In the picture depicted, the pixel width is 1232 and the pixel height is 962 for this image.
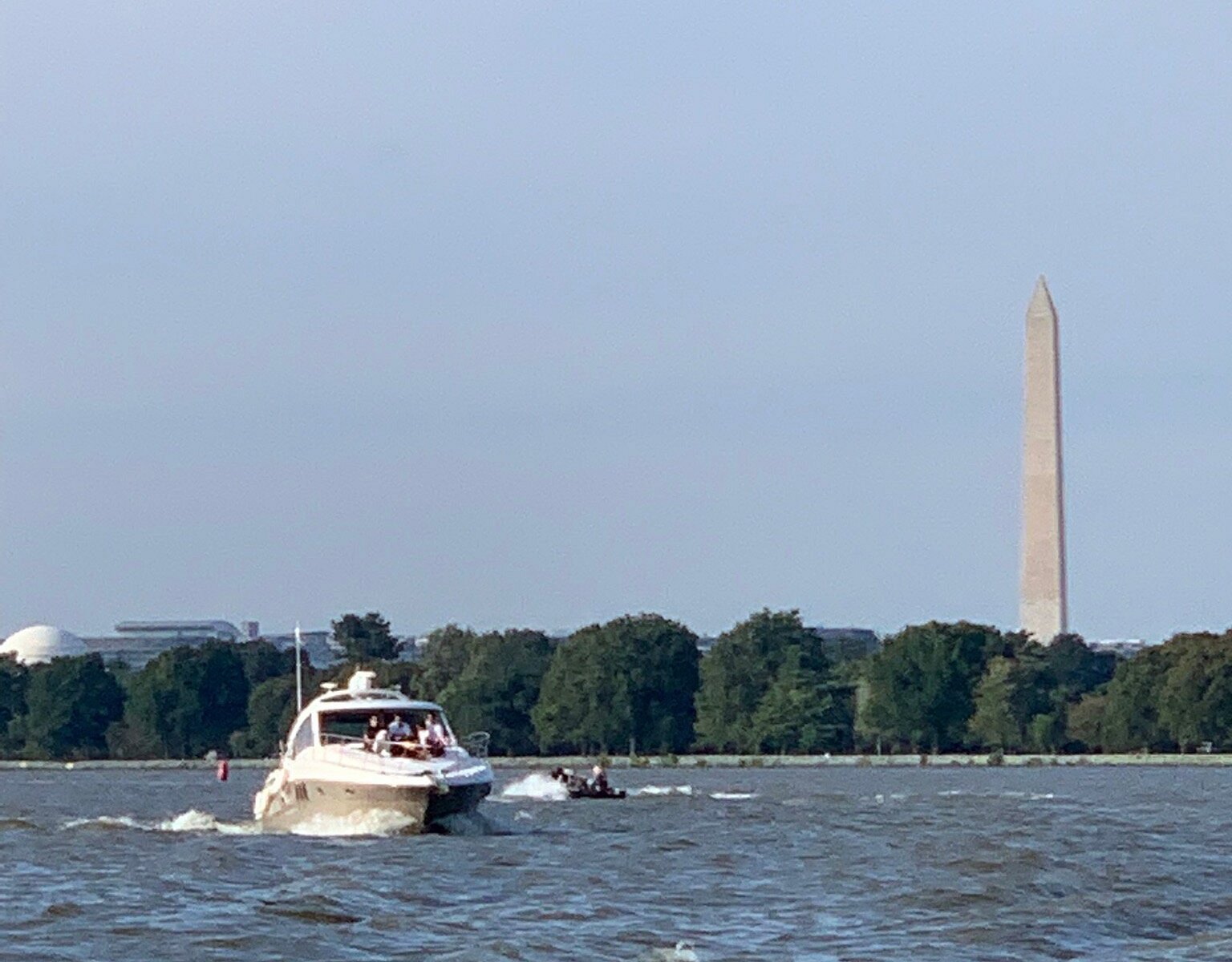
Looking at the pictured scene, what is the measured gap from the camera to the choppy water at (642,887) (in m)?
46.6

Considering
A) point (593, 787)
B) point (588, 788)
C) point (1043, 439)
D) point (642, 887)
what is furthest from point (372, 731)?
point (1043, 439)

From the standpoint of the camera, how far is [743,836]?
7888 cm

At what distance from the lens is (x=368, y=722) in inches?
3034

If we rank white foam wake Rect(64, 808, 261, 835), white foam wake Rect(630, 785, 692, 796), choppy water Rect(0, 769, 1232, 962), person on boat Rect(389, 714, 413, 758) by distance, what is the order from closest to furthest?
choppy water Rect(0, 769, 1232, 962), person on boat Rect(389, 714, 413, 758), white foam wake Rect(64, 808, 261, 835), white foam wake Rect(630, 785, 692, 796)

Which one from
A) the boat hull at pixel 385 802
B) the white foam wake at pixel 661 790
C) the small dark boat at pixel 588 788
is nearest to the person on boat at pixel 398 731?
the boat hull at pixel 385 802

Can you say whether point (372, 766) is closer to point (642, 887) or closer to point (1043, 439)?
point (642, 887)

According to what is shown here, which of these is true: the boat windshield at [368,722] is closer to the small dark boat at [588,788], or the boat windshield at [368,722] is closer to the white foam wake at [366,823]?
the white foam wake at [366,823]

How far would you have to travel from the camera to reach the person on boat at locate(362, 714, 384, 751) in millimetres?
73625

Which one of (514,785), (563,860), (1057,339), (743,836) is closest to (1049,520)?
(1057,339)

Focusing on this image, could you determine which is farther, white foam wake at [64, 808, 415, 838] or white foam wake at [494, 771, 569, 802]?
white foam wake at [494, 771, 569, 802]

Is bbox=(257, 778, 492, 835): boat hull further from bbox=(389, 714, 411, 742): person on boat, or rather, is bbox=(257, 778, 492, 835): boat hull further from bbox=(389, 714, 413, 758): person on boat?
bbox=(389, 714, 411, 742): person on boat

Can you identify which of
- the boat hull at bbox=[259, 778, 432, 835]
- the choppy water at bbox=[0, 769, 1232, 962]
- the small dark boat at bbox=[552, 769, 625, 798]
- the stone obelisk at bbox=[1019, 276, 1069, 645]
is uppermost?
the stone obelisk at bbox=[1019, 276, 1069, 645]

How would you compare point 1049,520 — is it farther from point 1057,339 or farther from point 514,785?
point 514,785

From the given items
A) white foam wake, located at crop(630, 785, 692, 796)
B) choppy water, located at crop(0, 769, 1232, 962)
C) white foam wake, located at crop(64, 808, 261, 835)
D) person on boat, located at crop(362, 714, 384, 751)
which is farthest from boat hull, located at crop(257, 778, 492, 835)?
white foam wake, located at crop(630, 785, 692, 796)
